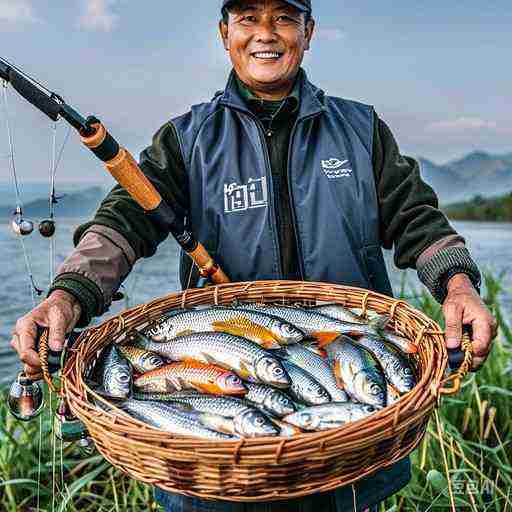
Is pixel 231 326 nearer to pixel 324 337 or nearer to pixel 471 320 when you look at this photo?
pixel 324 337

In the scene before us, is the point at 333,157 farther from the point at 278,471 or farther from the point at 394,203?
the point at 278,471

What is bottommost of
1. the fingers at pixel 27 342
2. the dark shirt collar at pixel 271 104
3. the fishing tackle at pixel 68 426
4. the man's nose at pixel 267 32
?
the fishing tackle at pixel 68 426

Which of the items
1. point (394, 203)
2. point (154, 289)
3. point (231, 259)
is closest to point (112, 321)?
point (231, 259)

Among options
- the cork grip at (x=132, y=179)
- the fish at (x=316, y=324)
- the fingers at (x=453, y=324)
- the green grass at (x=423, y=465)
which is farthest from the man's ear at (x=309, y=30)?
the green grass at (x=423, y=465)

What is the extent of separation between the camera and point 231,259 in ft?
8.61

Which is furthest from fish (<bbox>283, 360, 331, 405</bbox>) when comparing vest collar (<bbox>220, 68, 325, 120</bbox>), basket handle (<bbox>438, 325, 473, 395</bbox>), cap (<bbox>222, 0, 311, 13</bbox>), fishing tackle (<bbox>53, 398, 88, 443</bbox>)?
cap (<bbox>222, 0, 311, 13</bbox>)

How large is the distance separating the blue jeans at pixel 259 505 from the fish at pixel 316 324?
1.58 feet

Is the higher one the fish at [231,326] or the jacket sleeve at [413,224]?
the jacket sleeve at [413,224]

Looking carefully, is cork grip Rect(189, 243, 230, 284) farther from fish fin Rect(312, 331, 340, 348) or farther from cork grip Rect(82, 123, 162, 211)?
fish fin Rect(312, 331, 340, 348)

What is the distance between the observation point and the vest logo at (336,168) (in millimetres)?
2607

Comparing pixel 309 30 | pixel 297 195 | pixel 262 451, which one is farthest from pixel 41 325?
pixel 309 30

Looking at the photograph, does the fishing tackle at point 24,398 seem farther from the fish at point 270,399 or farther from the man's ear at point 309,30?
the man's ear at point 309,30

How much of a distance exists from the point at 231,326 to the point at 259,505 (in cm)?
53

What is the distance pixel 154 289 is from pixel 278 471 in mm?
5395
